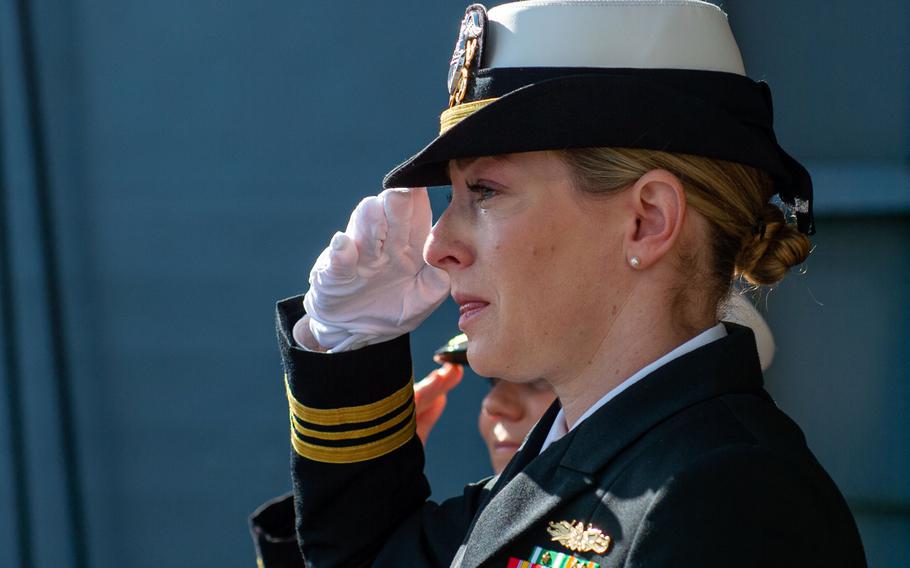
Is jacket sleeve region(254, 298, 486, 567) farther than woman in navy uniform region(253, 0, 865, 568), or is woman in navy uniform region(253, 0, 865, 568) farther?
jacket sleeve region(254, 298, 486, 567)

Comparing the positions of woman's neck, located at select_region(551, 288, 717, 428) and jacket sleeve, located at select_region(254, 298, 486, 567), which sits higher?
woman's neck, located at select_region(551, 288, 717, 428)

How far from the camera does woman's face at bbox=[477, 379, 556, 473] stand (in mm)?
2234

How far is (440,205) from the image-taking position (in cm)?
259

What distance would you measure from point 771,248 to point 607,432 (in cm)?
36

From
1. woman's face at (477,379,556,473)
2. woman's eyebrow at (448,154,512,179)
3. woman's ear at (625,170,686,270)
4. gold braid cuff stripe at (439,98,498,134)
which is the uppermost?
gold braid cuff stripe at (439,98,498,134)

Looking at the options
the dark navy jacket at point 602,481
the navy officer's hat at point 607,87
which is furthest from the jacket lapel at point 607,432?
the navy officer's hat at point 607,87

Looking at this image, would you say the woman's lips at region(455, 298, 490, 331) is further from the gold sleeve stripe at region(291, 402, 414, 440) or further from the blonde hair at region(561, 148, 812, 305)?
the gold sleeve stripe at region(291, 402, 414, 440)

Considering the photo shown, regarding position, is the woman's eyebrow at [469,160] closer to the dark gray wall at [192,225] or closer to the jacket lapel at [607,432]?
the jacket lapel at [607,432]

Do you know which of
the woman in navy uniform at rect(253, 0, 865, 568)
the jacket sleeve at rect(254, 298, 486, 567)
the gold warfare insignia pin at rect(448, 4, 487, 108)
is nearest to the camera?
the woman in navy uniform at rect(253, 0, 865, 568)

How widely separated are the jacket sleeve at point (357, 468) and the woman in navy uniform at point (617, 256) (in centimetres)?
21

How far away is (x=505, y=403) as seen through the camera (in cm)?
225

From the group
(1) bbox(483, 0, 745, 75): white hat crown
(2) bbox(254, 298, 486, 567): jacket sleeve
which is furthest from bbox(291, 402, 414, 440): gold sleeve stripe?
(1) bbox(483, 0, 745, 75): white hat crown

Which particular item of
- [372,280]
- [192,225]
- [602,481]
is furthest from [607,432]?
[192,225]

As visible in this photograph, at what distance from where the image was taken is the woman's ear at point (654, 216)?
4.38 feet
